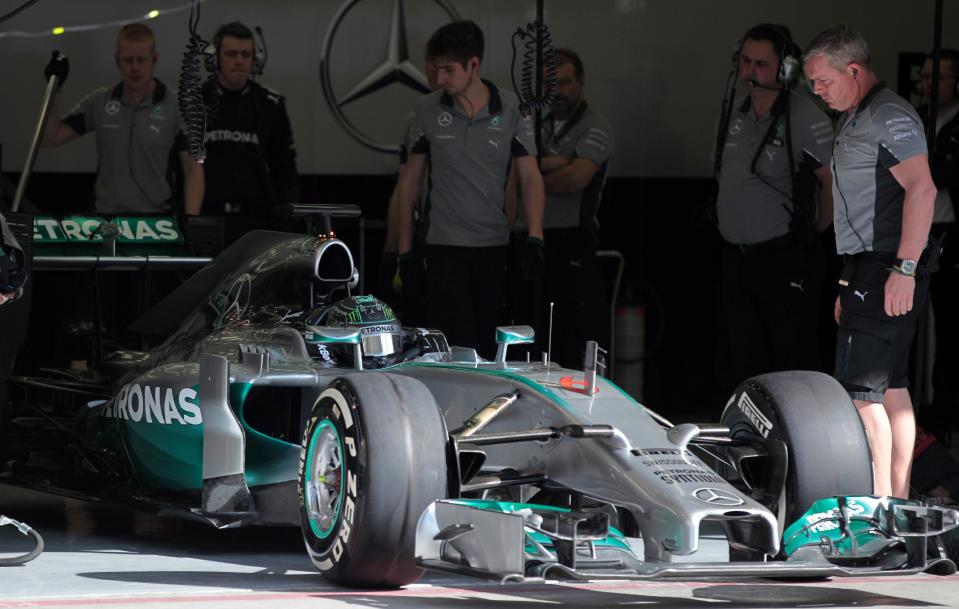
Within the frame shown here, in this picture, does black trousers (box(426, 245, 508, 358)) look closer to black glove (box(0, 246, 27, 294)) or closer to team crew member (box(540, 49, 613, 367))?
team crew member (box(540, 49, 613, 367))

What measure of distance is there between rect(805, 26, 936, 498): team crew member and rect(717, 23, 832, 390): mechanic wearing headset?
1.69 metres

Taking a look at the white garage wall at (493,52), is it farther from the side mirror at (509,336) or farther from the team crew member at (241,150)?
the side mirror at (509,336)

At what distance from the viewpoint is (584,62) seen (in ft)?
38.0

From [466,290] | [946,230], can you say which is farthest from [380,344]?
[946,230]

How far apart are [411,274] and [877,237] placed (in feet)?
9.47

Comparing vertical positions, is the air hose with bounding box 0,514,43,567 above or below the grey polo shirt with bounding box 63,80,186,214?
below

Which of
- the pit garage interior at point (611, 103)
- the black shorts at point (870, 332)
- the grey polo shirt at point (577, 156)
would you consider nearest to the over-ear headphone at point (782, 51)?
the pit garage interior at point (611, 103)

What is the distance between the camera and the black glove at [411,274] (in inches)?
361

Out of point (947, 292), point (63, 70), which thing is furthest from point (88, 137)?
point (947, 292)

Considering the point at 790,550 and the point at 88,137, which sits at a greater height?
the point at 88,137

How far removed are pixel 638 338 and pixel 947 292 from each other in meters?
1.97

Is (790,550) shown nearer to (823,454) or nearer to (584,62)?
(823,454)

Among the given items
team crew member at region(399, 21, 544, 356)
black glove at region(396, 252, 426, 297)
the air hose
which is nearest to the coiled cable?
team crew member at region(399, 21, 544, 356)

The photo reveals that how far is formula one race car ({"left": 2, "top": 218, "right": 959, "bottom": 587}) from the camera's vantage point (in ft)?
18.1
